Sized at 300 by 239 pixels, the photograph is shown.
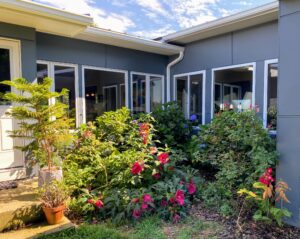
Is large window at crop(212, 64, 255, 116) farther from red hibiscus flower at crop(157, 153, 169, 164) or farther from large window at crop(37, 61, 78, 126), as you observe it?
large window at crop(37, 61, 78, 126)

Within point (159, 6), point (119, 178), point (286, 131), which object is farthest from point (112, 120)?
point (159, 6)

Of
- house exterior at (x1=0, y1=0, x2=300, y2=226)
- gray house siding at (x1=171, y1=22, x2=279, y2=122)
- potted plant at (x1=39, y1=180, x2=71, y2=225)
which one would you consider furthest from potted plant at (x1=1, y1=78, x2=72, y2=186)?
gray house siding at (x1=171, y1=22, x2=279, y2=122)

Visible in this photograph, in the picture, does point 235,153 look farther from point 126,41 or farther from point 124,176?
point 126,41

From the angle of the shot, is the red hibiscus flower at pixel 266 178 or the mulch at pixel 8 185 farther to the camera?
the mulch at pixel 8 185

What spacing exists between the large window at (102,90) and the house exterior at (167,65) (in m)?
0.03

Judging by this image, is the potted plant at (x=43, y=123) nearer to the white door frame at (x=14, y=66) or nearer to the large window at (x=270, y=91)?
the white door frame at (x=14, y=66)

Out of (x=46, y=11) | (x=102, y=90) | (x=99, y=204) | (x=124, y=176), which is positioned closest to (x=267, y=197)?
(x=124, y=176)

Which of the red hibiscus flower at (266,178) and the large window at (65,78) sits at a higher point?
the large window at (65,78)

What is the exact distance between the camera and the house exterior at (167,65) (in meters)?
3.13

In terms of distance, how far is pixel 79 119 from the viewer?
575cm

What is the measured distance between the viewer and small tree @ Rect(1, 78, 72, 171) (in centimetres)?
312

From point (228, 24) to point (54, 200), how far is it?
196 inches

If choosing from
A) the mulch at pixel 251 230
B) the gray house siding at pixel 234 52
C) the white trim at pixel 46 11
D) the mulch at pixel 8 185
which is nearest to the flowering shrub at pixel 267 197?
the mulch at pixel 251 230

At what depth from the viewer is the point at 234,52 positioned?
582 centimetres
